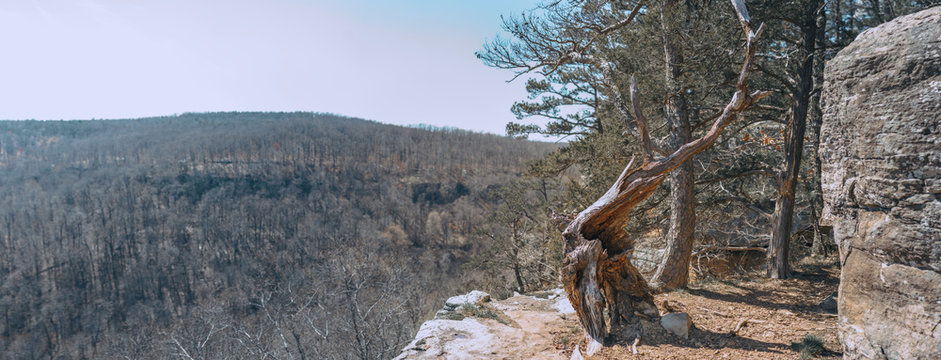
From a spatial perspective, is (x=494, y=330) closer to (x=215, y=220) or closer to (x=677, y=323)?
(x=677, y=323)

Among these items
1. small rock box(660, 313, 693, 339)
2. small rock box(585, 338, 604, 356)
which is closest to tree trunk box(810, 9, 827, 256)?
small rock box(660, 313, 693, 339)

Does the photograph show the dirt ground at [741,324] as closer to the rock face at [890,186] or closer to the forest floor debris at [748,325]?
the forest floor debris at [748,325]

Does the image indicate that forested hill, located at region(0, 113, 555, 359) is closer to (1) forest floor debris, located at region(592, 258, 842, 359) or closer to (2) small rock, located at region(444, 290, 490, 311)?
(2) small rock, located at region(444, 290, 490, 311)

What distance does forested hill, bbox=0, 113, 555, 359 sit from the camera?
2023 inches

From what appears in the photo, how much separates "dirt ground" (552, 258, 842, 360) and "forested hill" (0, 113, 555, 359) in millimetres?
14754

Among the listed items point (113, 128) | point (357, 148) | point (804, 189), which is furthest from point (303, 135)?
point (804, 189)

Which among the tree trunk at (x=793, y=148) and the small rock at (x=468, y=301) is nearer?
the tree trunk at (x=793, y=148)

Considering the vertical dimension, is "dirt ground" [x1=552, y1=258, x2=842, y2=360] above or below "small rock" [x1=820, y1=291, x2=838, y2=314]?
below

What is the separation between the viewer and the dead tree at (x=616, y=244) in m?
4.80

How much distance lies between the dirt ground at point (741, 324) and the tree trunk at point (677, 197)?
316 millimetres

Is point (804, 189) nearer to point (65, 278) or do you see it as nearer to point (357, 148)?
point (65, 278)

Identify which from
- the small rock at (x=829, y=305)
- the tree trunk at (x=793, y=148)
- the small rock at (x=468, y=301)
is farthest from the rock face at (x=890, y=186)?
the small rock at (x=468, y=301)

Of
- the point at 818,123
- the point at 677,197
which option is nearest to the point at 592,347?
the point at 677,197

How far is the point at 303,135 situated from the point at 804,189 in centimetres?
12171
